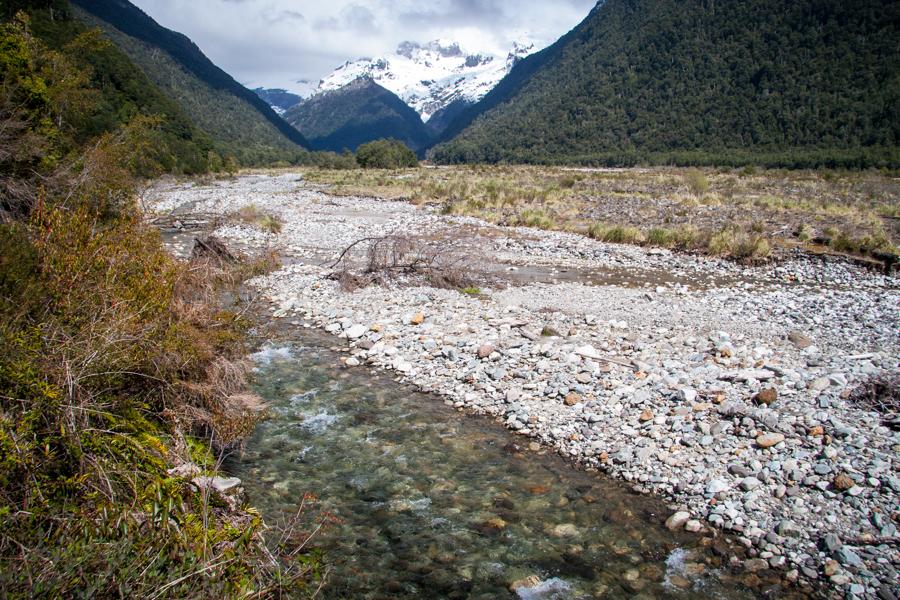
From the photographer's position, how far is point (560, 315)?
431 inches

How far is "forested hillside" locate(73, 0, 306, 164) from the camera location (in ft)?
415

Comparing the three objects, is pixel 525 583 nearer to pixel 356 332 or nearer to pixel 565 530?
pixel 565 530

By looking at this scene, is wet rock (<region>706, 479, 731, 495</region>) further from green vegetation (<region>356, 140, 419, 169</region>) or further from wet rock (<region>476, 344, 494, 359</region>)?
green vegetation (<region>356, 140, 419, 169</region>)

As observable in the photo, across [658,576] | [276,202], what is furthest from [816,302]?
[276,202]

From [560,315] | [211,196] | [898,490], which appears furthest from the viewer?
[211,196]

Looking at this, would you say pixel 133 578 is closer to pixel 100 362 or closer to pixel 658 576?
pixel 100 362

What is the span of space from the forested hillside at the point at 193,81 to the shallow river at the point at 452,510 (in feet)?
367

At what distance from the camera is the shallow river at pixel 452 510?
4.53 metres

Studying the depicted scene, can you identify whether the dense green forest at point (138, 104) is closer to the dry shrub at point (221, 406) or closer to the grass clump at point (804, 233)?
the dry shrub at point (221, 406)

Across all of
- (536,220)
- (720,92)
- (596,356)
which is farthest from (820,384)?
(720,92)

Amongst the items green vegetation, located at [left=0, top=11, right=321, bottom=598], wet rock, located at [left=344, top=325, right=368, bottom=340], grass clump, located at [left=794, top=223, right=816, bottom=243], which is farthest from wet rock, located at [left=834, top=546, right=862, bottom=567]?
grass clump, located at [left=794, top=223, right=816, bottom=243]

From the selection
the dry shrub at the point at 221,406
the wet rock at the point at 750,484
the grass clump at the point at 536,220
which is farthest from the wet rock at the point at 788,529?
the grass clump at the point at 536,220

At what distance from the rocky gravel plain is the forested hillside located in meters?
107

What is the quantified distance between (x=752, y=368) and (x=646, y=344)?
1.72 metres
